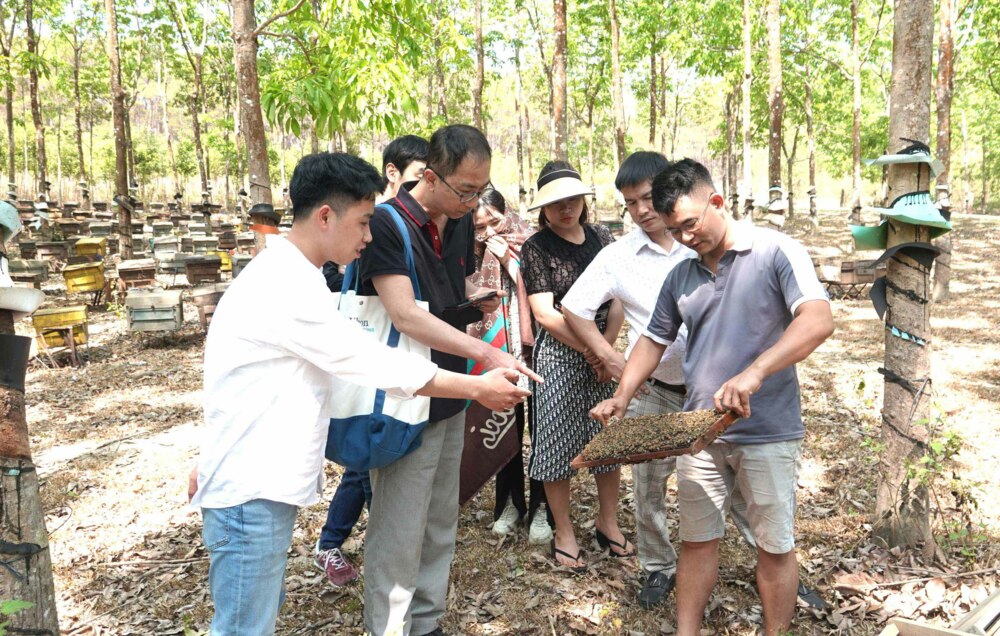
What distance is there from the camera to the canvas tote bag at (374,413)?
2.66 meters

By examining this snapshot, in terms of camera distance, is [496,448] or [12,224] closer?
[12,224]

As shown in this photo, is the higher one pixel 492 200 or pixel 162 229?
pixel 162 229

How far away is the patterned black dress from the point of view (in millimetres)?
3936

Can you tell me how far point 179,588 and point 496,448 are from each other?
1.93m

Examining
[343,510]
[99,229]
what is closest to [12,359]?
[343,510]

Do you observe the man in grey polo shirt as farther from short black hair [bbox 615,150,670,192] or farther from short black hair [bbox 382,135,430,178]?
short black hair [bbox 382,135,430,178]

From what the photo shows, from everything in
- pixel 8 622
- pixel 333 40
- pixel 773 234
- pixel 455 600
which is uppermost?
pixel 333 40

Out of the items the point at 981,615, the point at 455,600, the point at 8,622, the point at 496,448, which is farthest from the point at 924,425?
the point at 8,622

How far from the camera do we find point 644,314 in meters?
3.62

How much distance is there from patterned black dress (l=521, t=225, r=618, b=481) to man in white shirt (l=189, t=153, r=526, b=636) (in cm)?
182

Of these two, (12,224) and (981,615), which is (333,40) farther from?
(981,615)

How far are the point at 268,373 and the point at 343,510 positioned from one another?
6.90ft

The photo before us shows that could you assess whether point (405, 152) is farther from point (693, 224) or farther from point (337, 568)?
point (337, 568)

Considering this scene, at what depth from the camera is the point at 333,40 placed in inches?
261
